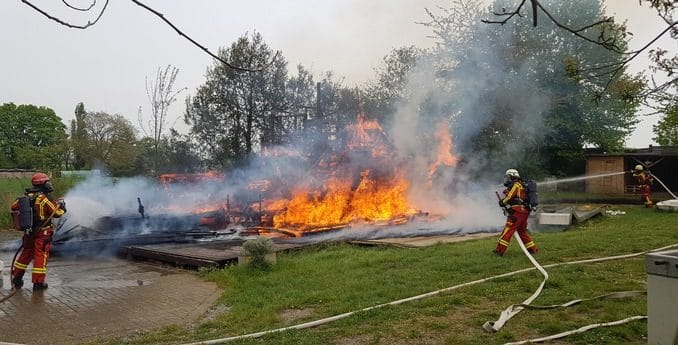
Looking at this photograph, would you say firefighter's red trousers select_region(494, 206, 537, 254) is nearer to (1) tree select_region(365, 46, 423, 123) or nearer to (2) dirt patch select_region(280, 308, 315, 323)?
(2) dirt patch select_region(280, 308, 315, 323)

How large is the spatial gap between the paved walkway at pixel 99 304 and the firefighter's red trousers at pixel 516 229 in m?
5.21

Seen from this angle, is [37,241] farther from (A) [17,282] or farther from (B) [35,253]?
(A) [17,282]

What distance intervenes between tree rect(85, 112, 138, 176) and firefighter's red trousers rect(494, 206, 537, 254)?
74.6 ft

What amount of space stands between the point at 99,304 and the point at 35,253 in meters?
1.89

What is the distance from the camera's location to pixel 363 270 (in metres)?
8.77

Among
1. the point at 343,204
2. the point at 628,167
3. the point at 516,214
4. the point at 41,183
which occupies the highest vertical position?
the point at 628,167

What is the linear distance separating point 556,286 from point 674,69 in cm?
402

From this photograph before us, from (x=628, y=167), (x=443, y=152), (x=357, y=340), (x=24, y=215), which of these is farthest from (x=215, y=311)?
(x=628, y=167)

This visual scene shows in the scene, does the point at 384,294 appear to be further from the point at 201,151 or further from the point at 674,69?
the point at 201,151

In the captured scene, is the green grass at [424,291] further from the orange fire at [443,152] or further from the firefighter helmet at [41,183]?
the orange fire at [443,152]

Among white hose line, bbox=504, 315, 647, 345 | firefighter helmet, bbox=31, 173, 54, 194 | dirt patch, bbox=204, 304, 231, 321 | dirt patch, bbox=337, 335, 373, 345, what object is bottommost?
dirt patch, bbox=204, 304, 231, 321

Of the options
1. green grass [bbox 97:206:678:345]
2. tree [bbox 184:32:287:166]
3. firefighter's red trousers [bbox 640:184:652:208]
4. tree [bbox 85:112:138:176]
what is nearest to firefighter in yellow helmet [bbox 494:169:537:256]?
green grass [bbox 97:206:678:345]

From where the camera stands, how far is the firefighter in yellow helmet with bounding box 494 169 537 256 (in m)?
9.53

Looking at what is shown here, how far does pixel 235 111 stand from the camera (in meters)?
25.0
